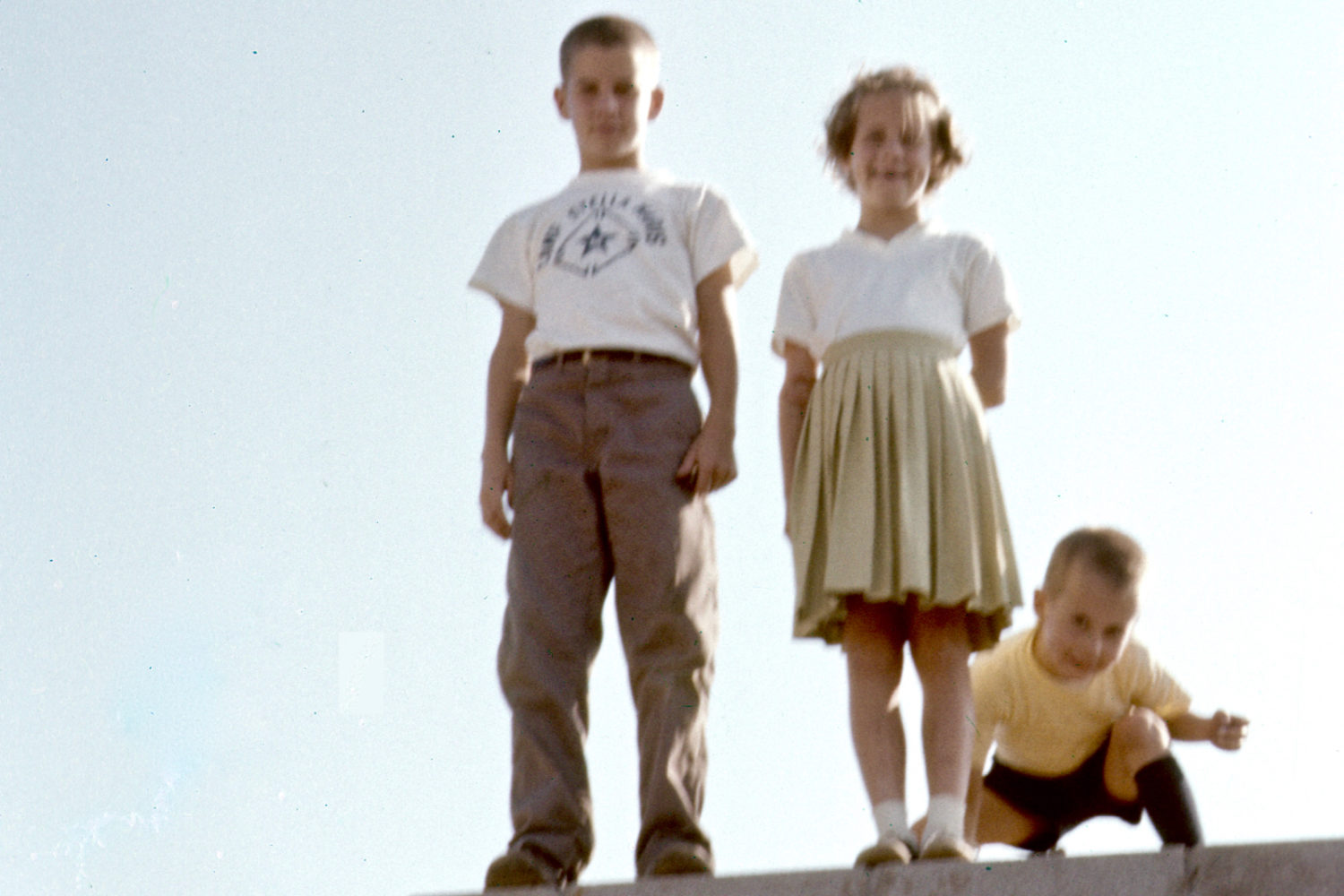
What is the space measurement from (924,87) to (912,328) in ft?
2.08

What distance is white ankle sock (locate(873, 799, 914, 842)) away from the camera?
3689 mm

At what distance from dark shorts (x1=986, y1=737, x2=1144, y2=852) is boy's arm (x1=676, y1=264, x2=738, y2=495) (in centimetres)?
115

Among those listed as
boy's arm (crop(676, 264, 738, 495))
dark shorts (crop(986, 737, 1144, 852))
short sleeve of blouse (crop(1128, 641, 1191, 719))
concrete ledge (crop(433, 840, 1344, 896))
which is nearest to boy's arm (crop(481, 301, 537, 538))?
boy's arm (crop(676, 264, 738, 495))

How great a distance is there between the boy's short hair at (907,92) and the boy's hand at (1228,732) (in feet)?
4.72

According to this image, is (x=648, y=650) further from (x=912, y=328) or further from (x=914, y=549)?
(x=912, y=328)

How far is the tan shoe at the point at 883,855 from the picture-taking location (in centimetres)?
348

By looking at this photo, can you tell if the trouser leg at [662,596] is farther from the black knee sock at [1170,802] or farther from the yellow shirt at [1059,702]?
the black knee sock at [1170,802]

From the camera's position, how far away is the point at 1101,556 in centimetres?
419

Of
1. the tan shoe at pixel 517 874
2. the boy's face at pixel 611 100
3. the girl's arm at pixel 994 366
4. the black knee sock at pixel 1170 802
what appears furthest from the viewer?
the boy's face at pixel 611 100

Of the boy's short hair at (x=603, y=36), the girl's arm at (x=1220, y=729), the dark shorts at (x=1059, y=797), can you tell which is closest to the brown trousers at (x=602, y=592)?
the boy's short hair at (x=603, y=36)

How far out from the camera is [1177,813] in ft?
13.5

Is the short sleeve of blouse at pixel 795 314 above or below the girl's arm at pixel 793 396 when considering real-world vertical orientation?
above

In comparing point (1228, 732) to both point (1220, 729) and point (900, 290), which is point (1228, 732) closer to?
point (1220, 729)

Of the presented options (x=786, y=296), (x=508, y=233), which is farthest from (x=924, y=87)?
(x=508, y=233)
